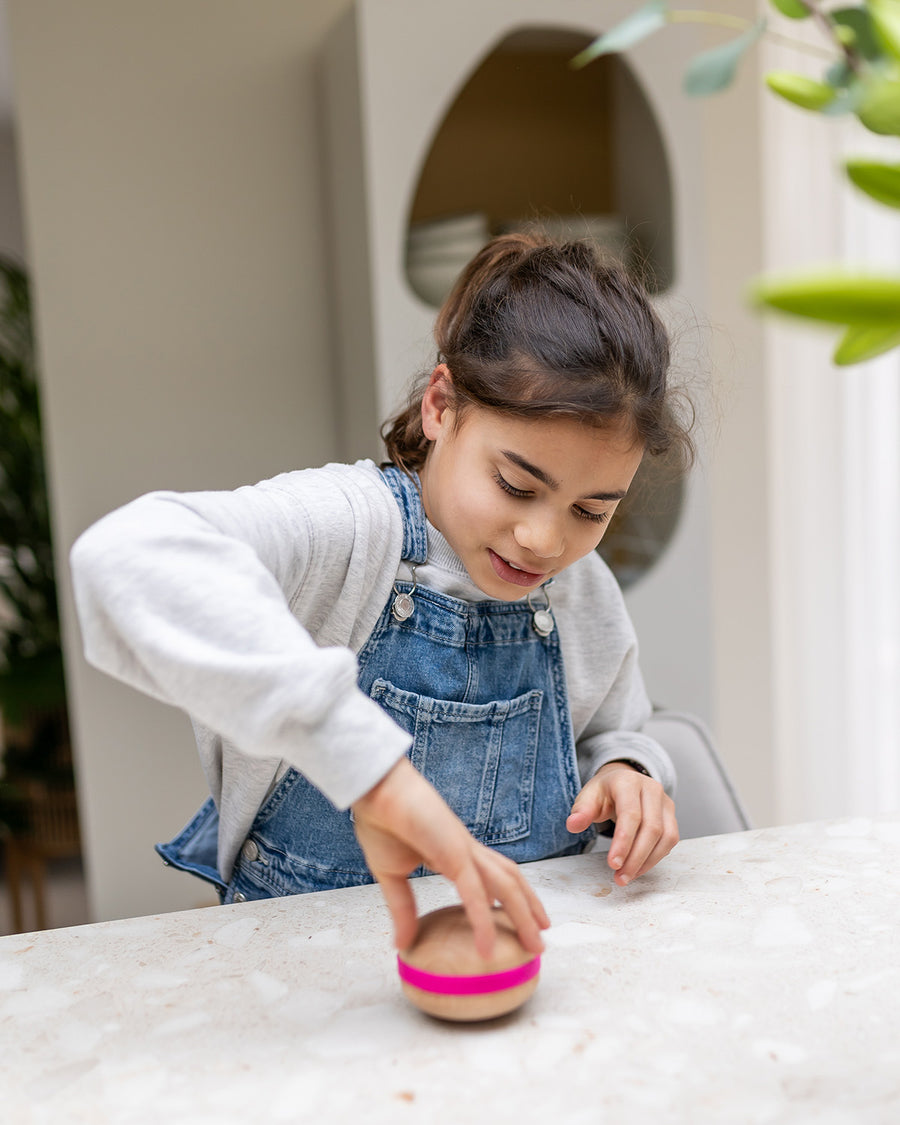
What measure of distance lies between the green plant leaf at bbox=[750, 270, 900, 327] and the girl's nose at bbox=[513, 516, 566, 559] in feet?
1.71

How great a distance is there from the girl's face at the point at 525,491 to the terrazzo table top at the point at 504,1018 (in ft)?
0.83

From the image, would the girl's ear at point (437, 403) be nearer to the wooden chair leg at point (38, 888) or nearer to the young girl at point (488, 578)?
the young girl at point (488, 578)

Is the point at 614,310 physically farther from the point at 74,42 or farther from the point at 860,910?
the point at 74,42

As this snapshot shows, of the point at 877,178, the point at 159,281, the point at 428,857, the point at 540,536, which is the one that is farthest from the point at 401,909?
the point at 159,281

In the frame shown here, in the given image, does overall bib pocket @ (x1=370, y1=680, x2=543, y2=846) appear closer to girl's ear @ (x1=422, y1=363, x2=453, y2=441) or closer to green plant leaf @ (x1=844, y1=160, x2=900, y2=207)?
girl's ear @ (x1=422, y1=363, x2=453, y2=441)

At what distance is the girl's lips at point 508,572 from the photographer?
2.90 ft

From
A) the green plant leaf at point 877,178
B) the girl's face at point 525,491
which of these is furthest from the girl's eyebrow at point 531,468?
the green plant leaf at point 877,178

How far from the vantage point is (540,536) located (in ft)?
2.72

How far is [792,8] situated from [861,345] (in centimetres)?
17

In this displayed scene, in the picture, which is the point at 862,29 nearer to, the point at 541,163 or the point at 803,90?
the point at 803,90

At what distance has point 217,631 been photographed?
23.8 inches

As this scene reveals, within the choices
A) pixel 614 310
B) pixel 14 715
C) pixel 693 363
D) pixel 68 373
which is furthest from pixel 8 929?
pixel 614 310

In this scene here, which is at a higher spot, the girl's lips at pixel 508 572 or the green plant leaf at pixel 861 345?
the green plant leaf at pixel 861 345

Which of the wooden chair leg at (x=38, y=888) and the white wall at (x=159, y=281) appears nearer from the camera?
the white wall at (x=159, y=281)
